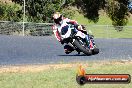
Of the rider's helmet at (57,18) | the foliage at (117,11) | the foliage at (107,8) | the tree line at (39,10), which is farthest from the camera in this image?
the foliage at (107,8)

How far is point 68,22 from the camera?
7395 millimetres

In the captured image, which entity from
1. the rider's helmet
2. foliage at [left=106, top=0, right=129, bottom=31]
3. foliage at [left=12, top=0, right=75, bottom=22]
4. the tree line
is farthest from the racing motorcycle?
foliage at [left=106, top=0, right=129, bottom=31]

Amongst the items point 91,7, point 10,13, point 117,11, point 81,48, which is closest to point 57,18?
point 81,48

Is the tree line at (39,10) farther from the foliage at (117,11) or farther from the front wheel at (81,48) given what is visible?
the front wheel at (81,48)

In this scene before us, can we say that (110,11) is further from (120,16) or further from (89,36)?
(89,36)

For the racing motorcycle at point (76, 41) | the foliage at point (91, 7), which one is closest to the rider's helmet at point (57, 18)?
Answer: the racing motorcycle at point (76, 41)

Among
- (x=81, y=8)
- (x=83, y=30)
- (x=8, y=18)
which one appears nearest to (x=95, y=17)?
(x=81, y=8)

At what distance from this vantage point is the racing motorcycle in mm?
7488

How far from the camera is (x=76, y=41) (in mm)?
7789

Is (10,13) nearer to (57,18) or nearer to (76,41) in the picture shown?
(76,41)

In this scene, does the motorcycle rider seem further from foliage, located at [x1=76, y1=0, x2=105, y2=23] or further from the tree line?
foliage, located at [x1=76, y1=0, x2=105, y2=23]

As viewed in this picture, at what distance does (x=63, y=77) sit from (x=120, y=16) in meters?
47.6

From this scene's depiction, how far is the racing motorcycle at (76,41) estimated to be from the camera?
749cm

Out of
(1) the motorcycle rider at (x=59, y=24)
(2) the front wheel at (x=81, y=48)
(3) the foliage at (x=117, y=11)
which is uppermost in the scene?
(1) the motorcycle rider at (x=59, y=24)
